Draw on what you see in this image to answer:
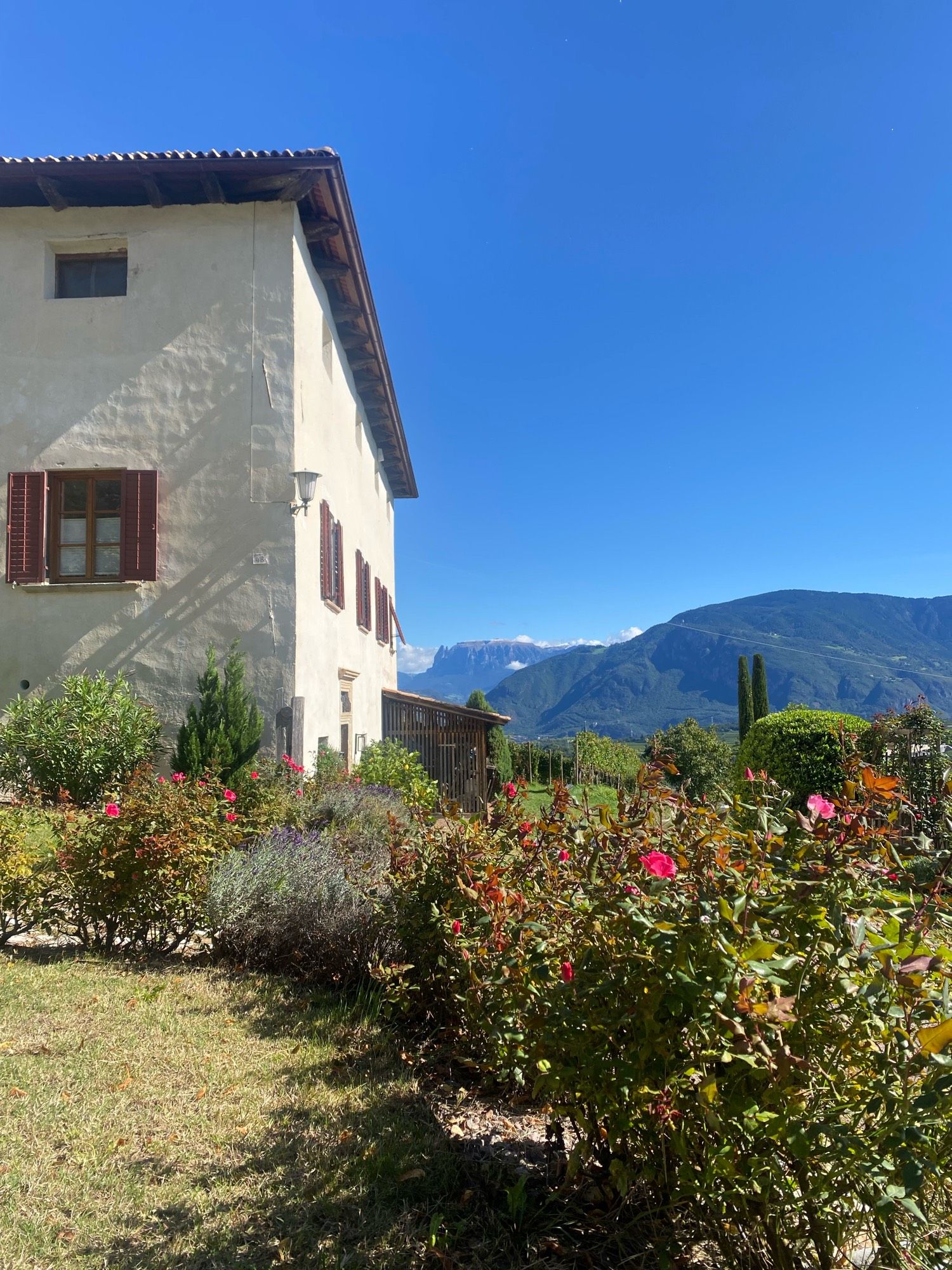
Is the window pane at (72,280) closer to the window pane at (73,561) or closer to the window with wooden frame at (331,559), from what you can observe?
Result: the window pane at (73,561)

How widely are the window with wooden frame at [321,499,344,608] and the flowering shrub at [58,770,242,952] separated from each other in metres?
6.19

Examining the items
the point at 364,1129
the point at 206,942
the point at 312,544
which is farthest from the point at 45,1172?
the point at 312,544

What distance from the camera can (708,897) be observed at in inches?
75.4

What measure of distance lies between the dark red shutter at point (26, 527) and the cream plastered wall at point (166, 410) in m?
0.23

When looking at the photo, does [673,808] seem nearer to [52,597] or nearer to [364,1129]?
[364,1129]

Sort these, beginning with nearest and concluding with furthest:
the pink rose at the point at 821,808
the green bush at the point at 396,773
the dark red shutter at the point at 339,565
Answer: the pink rose at the point at 821,808 < the green bush at the point at 396,773 < the dark red shutter at the point at 339,565

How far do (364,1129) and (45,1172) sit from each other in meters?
1.11

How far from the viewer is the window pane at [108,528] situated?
10.4 metres

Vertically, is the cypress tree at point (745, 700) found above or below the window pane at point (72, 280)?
below

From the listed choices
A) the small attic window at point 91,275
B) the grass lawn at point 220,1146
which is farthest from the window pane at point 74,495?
the grass lawn at point 220,1146

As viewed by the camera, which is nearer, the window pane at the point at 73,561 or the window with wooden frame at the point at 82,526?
the window with wooden frame at the point at 82,526

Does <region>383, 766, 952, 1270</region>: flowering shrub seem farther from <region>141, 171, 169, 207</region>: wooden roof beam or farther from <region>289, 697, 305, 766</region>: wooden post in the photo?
<region>141, 171, 169, 207</region>: wooden roof beam

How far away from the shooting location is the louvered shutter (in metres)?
11.2

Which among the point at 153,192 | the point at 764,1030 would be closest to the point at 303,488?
the point at 153,192
